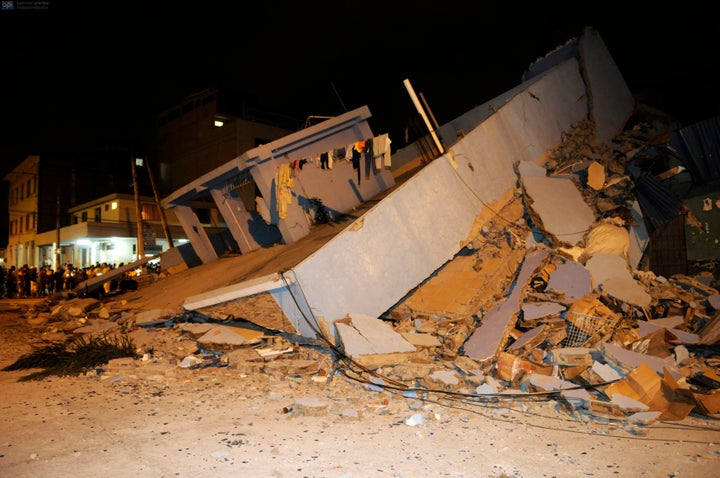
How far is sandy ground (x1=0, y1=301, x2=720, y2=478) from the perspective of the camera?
306 centimetres

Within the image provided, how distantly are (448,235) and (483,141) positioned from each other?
7.45ft

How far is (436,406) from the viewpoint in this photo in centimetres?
440

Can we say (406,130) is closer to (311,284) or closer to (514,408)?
(311,284)

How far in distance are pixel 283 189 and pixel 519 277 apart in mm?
5071

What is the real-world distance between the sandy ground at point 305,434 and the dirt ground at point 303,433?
13mm

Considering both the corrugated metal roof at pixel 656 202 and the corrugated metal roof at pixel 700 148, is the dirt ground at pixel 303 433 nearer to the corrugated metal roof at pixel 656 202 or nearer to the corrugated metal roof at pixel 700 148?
the corrugated metal roof at pixel 656 202

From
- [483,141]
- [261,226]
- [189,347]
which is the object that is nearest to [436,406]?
[189,347]

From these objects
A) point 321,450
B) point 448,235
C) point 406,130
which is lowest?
point 321,450

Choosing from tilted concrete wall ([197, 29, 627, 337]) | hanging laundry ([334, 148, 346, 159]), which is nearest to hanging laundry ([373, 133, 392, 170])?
hanging laundry ([334, 148, 346, 159])

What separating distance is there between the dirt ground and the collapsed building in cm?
47

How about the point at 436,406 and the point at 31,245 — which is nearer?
the point at 436,406

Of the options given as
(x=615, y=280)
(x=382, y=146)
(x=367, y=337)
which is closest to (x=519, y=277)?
(x=615, y=280)

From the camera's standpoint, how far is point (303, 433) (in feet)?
12.1

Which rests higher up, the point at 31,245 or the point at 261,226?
the point at 31,245
